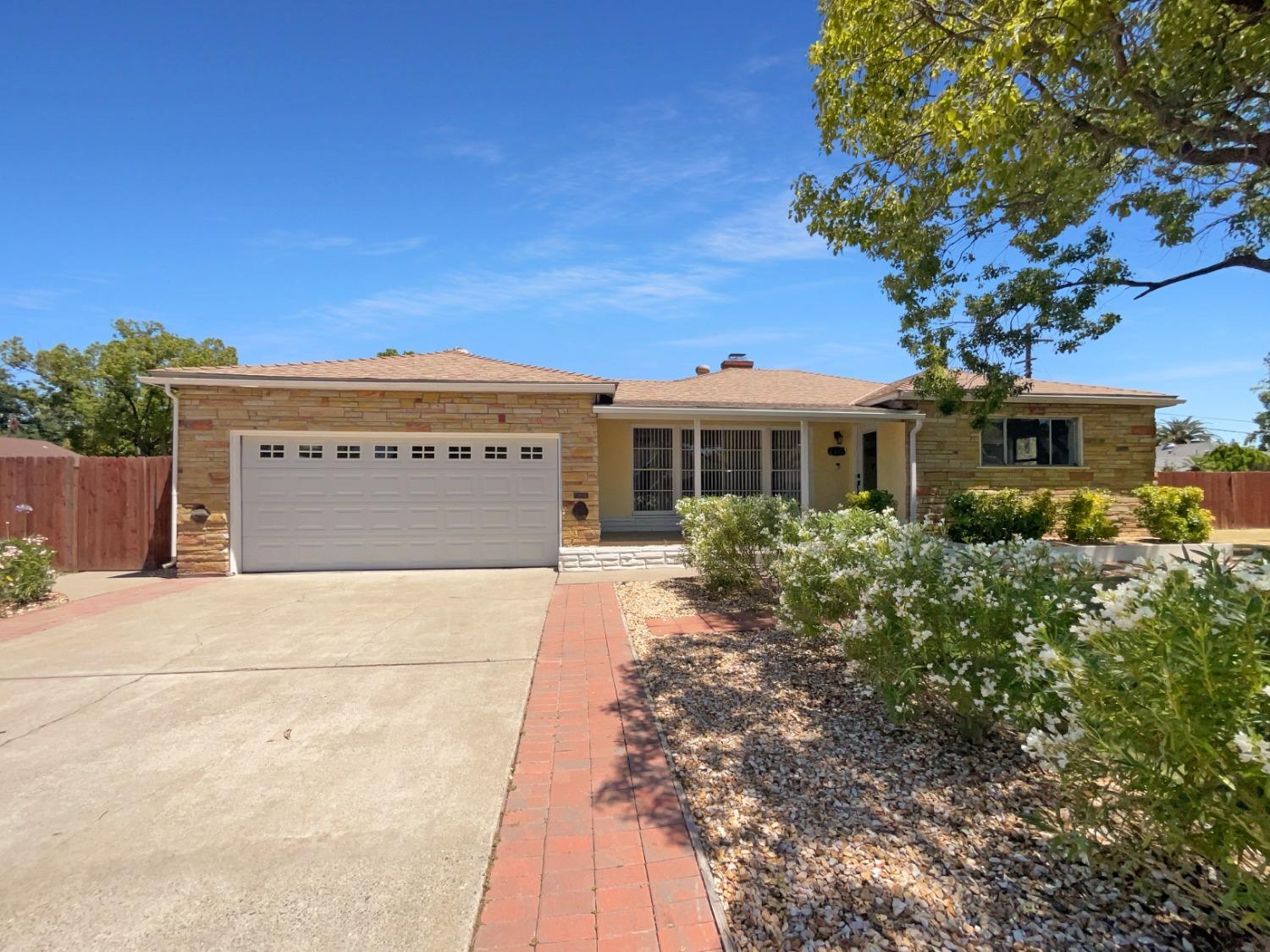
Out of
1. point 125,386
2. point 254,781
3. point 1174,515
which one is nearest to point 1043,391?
point 1174,515

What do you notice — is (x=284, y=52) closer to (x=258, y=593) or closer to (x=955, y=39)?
(x=258, y=593)

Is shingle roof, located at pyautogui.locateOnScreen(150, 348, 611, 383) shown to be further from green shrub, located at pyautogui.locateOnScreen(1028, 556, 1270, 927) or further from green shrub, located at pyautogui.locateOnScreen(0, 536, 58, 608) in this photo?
green shrub, located at pyautogui.locateOnScreen(1028, 556, 1270, 927)

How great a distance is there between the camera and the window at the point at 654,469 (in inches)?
515

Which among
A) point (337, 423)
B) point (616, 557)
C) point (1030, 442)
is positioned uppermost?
point (337, 423)

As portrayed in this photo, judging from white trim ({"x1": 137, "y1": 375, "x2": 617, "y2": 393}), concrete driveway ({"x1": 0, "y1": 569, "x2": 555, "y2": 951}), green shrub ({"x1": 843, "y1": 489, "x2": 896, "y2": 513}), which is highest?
white trim ({"x1": 137, "y1": 375, "x2": 617, "y2": 393})

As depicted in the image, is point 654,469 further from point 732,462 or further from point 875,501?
point 875,501

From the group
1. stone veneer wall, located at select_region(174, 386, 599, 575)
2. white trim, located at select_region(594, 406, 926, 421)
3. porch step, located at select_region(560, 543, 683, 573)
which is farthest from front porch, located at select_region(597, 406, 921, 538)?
stone veneer wall, located at select_region(174, 386, 599, 575)

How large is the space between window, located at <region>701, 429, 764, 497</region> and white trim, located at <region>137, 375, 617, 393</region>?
391 centimetres

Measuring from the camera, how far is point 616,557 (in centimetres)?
1003

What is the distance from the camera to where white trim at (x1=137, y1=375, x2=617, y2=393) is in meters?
9.30

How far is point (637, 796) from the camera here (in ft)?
9.73

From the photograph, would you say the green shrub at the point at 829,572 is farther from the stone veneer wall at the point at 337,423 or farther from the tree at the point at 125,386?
the tree at the point at 125,386

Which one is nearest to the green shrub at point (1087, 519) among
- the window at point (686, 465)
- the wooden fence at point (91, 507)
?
the window at point (686, 465)

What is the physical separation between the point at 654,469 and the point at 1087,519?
867 centimetres
